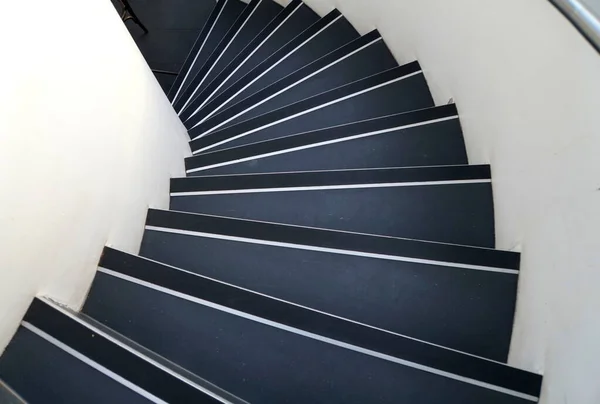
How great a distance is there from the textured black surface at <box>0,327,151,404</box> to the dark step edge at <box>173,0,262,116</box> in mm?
2348

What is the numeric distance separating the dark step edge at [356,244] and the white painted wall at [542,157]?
0.12 metres

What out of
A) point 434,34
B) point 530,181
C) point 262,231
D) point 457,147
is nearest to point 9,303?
point 262,231

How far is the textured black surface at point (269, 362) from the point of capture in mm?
1468

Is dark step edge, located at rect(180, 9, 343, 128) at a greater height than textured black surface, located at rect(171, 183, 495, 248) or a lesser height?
greater

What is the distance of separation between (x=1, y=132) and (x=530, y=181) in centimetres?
162

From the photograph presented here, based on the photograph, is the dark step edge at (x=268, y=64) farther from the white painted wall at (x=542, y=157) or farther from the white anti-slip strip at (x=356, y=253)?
the white anti-slip strip at (x=356, y=253)

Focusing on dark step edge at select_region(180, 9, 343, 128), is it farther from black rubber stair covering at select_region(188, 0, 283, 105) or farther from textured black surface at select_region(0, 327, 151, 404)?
textured black surface at select_region(0, 327, 151, 404)

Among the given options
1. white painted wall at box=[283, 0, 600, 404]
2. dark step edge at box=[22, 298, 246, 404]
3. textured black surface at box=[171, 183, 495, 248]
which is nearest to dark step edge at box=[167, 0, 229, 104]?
textured black surface at box=[171, 183, 495, 248]

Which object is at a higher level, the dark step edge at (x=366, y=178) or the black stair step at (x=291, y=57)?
the black stair step at (x=291, y=57)

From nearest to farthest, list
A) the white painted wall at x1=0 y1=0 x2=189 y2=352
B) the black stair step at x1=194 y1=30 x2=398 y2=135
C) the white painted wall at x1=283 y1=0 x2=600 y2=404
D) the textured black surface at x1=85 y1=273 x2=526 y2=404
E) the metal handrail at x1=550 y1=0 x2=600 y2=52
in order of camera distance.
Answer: the metal handrail at x1=550 y1=0 x2=600 y2=52 < the white painted wall at x1=283 y1=0 x2=600 y2=404 < the white painted wall at x1=0 y1=0 x2=189 y2=352 < the textured black surface at x1=85 y1=273 x2=526 y2=404 < the black stair step at x1=194 y1=30 x2=398 y2=135

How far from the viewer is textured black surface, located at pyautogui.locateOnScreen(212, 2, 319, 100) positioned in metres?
3.60

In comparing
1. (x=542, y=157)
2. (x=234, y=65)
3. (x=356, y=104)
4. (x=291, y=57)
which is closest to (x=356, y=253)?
(x=542, y=157)

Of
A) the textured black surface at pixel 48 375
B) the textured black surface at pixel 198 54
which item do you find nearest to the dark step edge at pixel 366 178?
the textured black surface at pixel 48 375

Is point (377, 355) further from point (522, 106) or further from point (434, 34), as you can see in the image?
point (434, 34)
